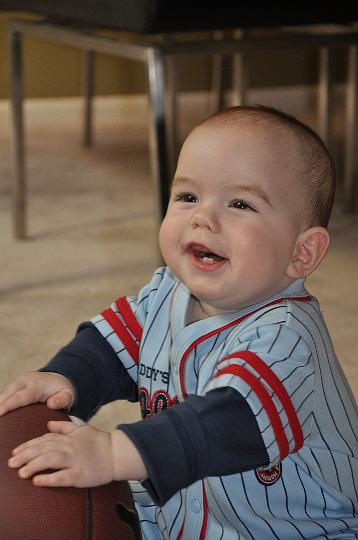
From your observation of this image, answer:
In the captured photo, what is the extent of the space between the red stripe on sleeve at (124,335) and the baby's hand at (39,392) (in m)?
0.08

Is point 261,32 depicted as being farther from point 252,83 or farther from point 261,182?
point 261,182

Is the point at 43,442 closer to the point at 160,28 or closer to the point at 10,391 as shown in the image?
the point at 10,391

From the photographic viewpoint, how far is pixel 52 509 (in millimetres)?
738

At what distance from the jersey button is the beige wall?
2.87 meters

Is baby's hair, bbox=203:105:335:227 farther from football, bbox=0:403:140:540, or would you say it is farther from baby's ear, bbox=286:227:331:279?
football, bbox=0:403:140:540

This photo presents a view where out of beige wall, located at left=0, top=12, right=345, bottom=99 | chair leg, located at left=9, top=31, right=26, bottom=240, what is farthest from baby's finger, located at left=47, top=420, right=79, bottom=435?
beige wall, located at left=0, top=12, right=345, bottom=99

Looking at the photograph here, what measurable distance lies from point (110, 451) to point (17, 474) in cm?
9

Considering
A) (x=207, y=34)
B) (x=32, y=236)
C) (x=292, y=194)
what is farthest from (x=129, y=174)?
(x=292, y=194)

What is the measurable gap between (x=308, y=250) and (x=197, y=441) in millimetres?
210

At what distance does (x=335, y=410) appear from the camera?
82 centimetres

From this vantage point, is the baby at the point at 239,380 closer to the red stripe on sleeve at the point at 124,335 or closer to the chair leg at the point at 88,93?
the red stripe on sleeve at the point at 124,335

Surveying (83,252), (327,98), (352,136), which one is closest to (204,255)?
(83,252)

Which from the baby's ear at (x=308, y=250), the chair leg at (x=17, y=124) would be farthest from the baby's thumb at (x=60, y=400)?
the chair leg at (x=17, y=124)

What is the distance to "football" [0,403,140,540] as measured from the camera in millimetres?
735
